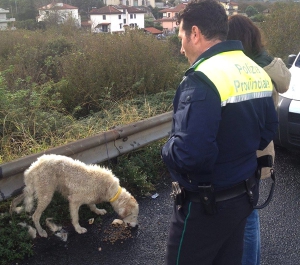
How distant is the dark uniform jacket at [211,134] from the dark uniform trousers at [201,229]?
5.8 inches

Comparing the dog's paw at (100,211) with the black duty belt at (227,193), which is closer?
the black duty belt at (227,193)

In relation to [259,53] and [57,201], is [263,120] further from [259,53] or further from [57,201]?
[57,201]

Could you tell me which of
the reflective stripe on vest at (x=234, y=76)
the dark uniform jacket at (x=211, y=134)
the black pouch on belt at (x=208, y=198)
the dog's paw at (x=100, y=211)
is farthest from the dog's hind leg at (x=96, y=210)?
the reflective stripe on vest at (x=234, y=76)

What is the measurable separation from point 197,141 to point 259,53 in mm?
1660

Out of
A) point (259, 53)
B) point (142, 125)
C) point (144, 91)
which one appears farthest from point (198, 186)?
point (144, 91)

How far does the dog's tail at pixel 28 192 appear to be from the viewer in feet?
12.9

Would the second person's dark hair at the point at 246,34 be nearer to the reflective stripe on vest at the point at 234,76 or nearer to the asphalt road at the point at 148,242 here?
the reflective stripe on vest at the point at 234,76

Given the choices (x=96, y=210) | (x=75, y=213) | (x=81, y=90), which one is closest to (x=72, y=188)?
(x=75, y=213)

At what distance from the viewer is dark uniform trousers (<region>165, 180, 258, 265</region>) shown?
7.50ft

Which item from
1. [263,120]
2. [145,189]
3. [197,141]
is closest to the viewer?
[197,141]

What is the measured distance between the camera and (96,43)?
362 inches

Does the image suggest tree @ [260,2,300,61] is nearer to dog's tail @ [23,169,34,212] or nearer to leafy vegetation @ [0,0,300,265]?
leafy vegetation @ [0,0,300,265]

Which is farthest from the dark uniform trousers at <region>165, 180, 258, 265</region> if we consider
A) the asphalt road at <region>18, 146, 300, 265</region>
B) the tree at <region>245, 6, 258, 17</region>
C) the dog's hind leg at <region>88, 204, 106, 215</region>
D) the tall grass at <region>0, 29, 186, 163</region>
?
the tree at <region>245, 6, 258, 17</region>

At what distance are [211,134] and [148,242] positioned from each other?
2.26 m
